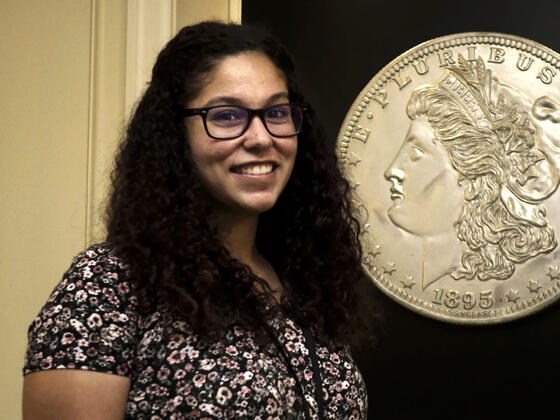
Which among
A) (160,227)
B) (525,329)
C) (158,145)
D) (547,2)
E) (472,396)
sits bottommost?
(472,396)

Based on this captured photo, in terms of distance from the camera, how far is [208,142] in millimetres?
1483

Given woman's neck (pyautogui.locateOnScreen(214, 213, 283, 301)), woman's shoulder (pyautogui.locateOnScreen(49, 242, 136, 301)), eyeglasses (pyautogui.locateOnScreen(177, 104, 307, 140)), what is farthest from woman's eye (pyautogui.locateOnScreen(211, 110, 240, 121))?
woman's shoulder (pyautogui.locateOnScreen(49, 242, 136, 301))

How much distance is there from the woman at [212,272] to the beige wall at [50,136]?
36.9 inches

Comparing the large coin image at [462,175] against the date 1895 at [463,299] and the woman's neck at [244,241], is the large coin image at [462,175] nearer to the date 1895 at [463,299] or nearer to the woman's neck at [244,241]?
the date 1895 at [463,299]

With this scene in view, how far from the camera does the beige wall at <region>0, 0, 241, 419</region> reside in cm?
249

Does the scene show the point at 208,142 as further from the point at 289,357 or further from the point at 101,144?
the point at 101,144

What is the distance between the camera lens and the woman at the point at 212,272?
1.29 m

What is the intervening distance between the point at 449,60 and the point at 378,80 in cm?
23

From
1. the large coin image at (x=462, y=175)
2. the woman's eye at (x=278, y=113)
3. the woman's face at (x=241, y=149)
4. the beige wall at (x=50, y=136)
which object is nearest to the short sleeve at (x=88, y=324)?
the woman's face at (x=241, y=149)

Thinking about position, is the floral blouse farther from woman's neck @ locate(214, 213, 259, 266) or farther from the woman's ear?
the woman's ear

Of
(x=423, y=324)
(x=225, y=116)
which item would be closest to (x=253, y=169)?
(x=225, y=116)

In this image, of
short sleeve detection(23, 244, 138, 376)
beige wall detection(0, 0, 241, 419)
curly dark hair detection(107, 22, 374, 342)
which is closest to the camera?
short sleeve detection(23, 244, 138, 376)

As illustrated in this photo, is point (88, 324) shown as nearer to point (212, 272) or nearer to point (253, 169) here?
point (212, 272)

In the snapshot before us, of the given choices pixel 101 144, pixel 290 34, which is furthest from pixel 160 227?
pixel 290 34
